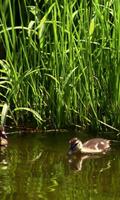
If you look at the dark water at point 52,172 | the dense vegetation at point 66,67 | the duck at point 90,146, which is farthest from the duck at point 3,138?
the duck at point 90,146

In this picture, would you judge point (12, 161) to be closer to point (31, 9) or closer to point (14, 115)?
point (14, 115)

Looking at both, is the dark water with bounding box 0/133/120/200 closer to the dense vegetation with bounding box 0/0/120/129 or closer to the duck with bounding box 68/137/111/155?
the duck with bounding box 68/137/111/155

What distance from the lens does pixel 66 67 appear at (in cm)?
504

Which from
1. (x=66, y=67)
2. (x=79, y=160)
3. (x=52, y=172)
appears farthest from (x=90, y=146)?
(x=66, y=67)

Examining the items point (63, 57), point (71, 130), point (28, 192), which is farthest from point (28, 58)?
point (28, 192)

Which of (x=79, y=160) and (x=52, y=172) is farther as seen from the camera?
(x=79, y=160)

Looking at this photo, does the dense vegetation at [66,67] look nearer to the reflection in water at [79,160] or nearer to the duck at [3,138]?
the duck at [3,138]

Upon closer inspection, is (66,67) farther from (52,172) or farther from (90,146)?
(52,172)

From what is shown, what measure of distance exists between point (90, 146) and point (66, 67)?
0.75m

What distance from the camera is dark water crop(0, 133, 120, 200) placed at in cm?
373

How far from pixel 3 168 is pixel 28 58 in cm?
130

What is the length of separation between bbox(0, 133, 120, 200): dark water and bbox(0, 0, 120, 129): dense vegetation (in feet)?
0.83

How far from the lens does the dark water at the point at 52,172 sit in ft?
12.2

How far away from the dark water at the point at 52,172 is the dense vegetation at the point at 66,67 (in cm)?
25
